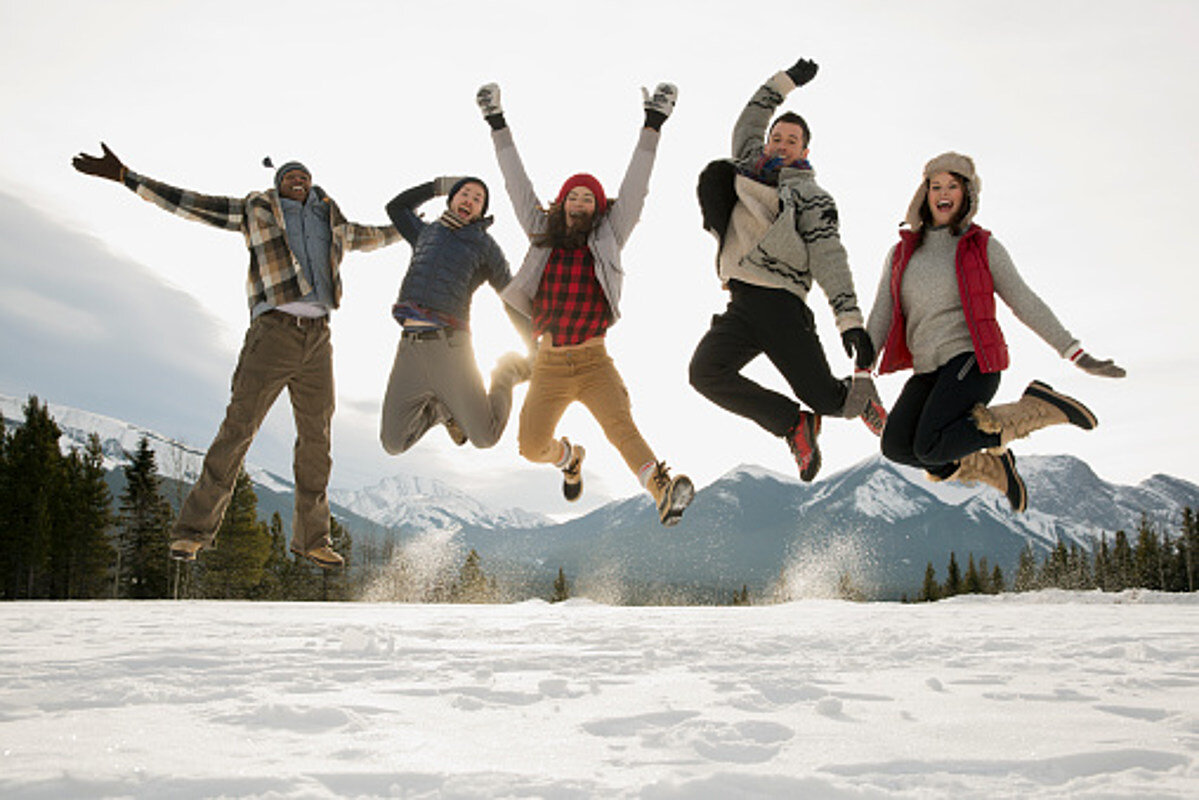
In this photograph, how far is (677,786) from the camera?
71.1 inches

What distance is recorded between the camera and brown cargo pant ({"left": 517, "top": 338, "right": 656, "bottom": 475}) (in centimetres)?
611

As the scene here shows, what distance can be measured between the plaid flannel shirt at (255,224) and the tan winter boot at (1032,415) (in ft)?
16.1

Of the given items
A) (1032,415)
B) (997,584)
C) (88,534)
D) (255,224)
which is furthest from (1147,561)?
(255,224)

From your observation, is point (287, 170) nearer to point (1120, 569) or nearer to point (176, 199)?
point (176, 199)

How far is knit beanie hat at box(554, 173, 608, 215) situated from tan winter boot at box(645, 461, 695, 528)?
2.03m

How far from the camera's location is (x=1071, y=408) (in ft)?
17.1

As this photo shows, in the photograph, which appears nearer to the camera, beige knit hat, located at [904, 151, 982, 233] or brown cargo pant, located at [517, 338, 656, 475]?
beige knit hat, located at [904, 151, 982, 233]

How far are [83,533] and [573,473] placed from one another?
4783 cm

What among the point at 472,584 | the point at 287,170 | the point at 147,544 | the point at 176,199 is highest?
the point at 287,170

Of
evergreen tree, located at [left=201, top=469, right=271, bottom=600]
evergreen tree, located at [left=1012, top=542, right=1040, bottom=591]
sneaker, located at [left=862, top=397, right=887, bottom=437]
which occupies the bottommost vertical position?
evergreen tree, located at [left=1012, top=542, right=1040, bottom=591]

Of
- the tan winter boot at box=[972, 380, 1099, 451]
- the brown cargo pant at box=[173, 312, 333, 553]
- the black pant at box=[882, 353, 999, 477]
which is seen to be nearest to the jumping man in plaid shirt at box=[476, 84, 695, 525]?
the brown cargo pant at box=[173, 312, 333, 553]

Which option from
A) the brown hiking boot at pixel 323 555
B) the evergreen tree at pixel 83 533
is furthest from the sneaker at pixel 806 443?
the evergreen tree at pixel 83 533

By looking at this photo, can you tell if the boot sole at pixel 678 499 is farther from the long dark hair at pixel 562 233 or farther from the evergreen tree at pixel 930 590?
the evergreen tree at pixel 930 590

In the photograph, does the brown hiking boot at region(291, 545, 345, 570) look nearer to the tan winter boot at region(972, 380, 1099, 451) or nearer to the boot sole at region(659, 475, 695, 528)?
the boot sole at region(659, 475, 695, 528)
